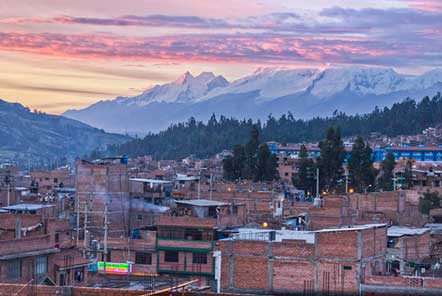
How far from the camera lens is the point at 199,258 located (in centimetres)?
3866

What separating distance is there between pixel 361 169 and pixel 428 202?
15065mm

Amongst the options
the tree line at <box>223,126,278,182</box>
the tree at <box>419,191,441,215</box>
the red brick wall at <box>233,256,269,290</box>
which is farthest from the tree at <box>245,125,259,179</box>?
the red brick wall at <box>233,256,269,290</box>

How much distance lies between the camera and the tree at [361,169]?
72125mm

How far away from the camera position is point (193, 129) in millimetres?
176625

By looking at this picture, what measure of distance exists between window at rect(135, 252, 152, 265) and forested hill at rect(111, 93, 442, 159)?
105 m

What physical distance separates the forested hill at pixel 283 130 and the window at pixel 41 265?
114 metres

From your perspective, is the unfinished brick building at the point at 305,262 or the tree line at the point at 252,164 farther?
the tree line at the point at 252,164

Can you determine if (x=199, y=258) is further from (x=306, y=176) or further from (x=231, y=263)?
(x=306, y=176)

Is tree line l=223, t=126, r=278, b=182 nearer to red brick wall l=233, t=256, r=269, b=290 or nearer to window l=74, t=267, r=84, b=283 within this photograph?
window l=74, t=267, r=84, b=283

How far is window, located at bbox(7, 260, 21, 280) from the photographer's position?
29.4m

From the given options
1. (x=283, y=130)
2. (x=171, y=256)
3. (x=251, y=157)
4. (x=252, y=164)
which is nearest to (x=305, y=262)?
(x=171, y=256)

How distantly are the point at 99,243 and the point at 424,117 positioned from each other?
115969 mm

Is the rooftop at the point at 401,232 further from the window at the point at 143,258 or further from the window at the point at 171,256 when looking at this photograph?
the window at the point at 143,258

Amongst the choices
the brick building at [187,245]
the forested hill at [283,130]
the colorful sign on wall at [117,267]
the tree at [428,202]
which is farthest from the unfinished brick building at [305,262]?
the forested hill at [283,130]
